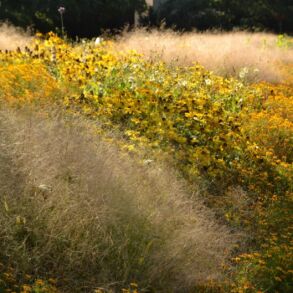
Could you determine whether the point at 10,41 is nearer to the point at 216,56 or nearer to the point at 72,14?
the point at 216,56

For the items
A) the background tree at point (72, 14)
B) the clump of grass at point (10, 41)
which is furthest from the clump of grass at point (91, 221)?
the background tree at point (72, 14)

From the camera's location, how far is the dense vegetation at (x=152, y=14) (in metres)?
17.6

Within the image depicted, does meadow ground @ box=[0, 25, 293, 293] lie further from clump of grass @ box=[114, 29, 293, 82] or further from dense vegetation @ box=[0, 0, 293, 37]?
dense vegetation @ box=[0, 0, 293, 37]

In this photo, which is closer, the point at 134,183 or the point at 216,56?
the point at 134,183

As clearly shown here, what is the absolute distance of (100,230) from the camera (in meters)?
3.65

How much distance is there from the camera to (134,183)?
4250 millimetres

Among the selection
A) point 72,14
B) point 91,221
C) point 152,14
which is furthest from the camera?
point 152,14

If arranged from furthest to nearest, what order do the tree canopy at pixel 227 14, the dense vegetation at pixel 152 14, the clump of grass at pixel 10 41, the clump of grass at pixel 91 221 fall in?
the tree canopy at pixel 227 14 → the dense vegetation at pixel 152 14 → the clump of grass at pixel 10 41 → the clump of grass at pixel 91 221

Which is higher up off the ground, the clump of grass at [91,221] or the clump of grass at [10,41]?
the clump of grass at [10,41]

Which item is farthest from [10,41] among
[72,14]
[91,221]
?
[91,221]

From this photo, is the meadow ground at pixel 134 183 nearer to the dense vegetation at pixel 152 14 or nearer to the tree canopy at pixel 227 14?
the dense vegetation at pixel 152 14

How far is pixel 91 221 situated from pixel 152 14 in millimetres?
19139

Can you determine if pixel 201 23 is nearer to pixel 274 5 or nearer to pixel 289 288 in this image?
pixel 274 5

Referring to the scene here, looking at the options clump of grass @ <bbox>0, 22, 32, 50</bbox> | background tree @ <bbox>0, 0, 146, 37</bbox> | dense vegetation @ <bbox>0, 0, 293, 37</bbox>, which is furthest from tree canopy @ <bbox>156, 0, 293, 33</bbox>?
clump of grass @ <bbox>0, 22, 32, 50</bbox>
